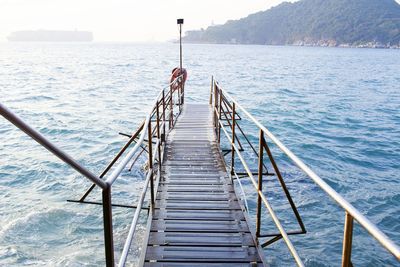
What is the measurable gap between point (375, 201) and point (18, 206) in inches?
326

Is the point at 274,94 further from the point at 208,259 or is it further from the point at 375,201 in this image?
the point at 208,259

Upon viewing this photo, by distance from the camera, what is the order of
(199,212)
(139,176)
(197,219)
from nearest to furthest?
1. (197,219)
2. (199,212)
3. (139,176)

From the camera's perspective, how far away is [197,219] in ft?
16.3

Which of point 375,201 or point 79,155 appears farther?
point 79,155

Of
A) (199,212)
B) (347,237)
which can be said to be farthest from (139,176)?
(347,237)

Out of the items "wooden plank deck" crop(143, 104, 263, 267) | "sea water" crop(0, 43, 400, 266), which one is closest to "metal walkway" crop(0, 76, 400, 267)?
"wooden plank deck" crop(143, 104, 263, 267)

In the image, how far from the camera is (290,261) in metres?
7.04

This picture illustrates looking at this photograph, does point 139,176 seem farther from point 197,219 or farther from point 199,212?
point 197,219

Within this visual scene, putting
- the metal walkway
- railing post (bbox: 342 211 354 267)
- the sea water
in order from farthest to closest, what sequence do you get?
the sea water → the metal walkway → railing post (bbox: 342 211 354 267)

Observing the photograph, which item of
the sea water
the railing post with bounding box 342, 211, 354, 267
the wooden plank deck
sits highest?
the railing post with bounding box 342, 211, 354, 267

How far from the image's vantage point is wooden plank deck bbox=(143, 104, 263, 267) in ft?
13.3

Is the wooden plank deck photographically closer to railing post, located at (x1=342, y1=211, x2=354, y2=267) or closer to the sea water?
the sea water

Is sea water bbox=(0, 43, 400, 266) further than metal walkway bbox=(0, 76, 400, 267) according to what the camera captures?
Yes

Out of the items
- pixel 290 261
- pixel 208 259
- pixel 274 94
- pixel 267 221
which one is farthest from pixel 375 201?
pixel 274 94
